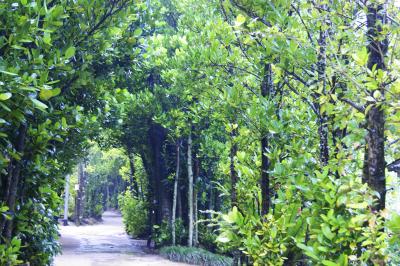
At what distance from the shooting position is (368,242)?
167 cm

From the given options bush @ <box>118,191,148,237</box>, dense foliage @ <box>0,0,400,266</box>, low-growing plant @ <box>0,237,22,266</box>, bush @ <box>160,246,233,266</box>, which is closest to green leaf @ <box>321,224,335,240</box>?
dense foliage @ <box>0,0,400,266</box>

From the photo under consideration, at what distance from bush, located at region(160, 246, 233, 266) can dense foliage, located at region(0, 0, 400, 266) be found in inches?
197

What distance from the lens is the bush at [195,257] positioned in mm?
9555

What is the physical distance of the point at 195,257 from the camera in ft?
32.6

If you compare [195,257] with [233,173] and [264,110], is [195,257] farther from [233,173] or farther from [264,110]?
[264,110]

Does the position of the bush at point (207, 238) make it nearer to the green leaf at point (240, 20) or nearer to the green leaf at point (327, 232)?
the green leaf at point (240, 20)

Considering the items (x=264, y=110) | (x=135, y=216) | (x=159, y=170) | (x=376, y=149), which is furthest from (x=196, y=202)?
(x=376, y=149)

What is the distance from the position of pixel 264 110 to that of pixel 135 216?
542 inches

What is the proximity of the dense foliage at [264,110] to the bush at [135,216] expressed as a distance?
10080mm

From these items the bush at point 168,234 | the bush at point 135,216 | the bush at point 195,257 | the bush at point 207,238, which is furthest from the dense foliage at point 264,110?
the bush at point 135,216

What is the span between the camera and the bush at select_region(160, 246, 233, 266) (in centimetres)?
955

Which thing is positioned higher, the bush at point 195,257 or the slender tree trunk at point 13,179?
the slender tree trunk at point 13,179

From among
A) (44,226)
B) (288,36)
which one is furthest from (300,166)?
(44,226)

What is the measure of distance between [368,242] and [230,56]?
2.61m
